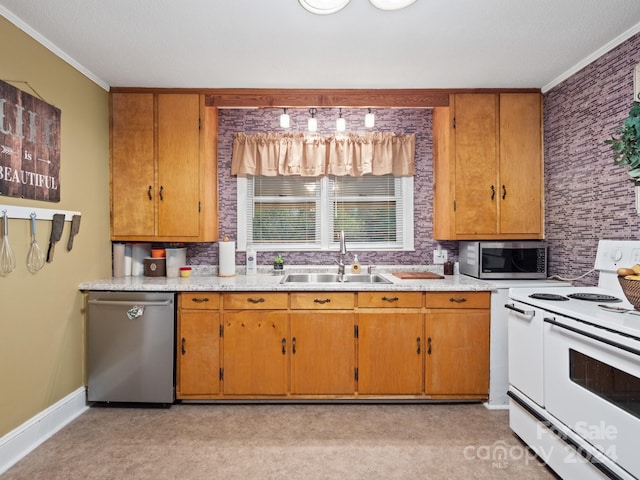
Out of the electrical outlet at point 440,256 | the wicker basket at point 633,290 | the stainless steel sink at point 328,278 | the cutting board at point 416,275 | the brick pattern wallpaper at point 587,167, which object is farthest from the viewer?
the electrical outlet at point 440,256

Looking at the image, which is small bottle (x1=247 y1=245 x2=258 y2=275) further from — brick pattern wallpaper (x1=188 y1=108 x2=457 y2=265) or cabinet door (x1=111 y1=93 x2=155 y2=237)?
cabinet door (x1=111 y1=93 x2=155 y2=237)

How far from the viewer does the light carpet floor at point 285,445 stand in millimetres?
1883

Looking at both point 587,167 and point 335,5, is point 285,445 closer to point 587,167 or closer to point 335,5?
point 335,5

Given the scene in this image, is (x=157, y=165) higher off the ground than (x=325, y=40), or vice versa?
(x=325, y=40)

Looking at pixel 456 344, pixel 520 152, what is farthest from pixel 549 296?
pixel 520 152

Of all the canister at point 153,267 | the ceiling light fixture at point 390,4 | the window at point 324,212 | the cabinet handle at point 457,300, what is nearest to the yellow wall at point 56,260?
the canister at point 153,267

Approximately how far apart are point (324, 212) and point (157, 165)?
1.48 metres

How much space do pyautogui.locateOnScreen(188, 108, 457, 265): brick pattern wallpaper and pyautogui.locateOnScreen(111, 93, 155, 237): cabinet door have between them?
1.82ft

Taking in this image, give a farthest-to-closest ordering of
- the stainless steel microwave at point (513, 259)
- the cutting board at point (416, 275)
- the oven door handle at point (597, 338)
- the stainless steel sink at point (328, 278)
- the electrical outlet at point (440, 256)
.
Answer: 1. the electrical outlet at point (440, 256)
2. the stainless steel sink at point (328, 278)
3. the cutting board at point (416, 275)
4. the stainless steel microwave at point (513, 259)
5. the oven door handle at point (597, 338)

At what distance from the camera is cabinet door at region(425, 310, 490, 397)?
255 centimetres

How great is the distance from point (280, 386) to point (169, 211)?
64.9 inches

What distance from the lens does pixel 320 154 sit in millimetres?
3207

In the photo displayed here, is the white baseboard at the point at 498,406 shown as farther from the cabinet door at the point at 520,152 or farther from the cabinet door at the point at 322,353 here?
the cabinet door at the point at 520,152

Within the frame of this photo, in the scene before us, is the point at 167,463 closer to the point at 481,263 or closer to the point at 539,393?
the point at 539,393
